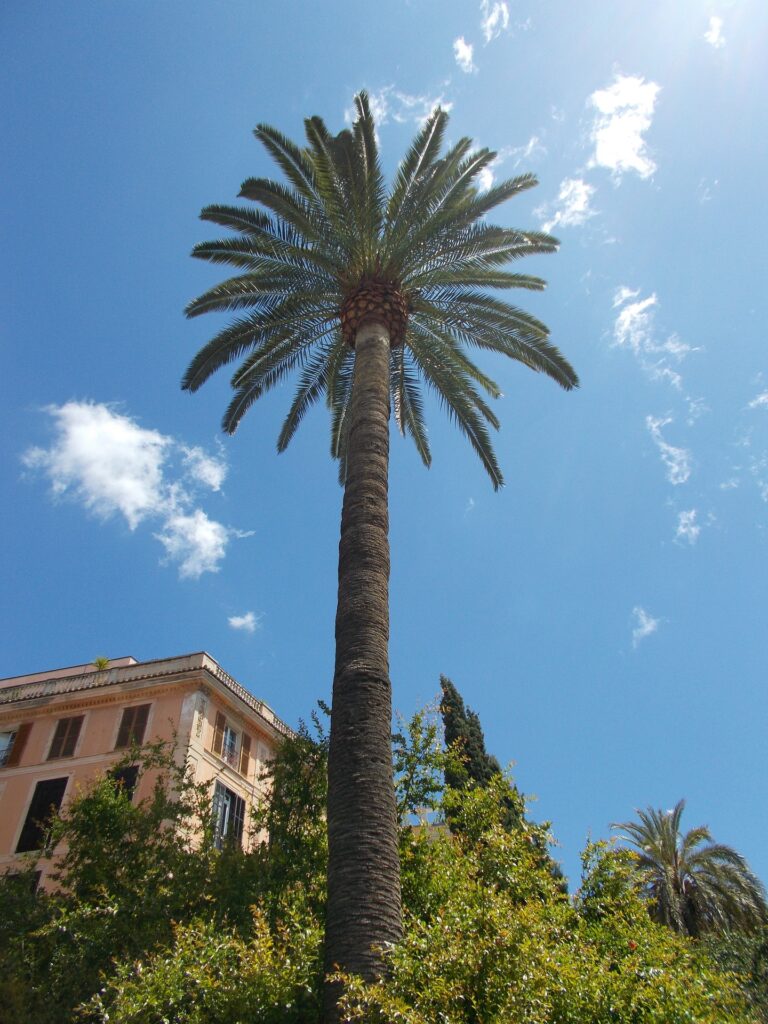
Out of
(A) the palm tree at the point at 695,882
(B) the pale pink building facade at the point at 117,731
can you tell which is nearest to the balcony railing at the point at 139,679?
(B) the pale pink building facade at the point at 117,731

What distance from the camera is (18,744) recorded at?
27594 millimetres

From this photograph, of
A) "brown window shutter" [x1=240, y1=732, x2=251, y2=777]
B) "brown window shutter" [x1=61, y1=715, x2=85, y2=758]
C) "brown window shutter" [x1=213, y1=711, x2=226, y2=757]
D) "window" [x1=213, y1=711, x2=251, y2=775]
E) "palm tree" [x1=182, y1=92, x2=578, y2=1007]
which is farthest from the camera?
"brown window shutter" [x1=240, y1=732, x2=251, y2=777]

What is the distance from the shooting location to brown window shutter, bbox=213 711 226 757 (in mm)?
26375

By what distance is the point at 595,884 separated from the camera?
9.80 m

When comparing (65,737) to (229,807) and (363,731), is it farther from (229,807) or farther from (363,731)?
(363,731)

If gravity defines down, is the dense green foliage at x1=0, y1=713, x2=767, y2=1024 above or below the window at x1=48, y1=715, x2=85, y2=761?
below

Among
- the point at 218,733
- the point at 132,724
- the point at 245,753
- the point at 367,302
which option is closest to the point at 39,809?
the point at 132,724

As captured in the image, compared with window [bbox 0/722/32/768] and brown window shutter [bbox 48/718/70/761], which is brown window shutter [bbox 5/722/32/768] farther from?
brown window shutter [bbox 48/718/70/761]

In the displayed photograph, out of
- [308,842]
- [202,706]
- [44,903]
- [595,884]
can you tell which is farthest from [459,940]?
[202,706]

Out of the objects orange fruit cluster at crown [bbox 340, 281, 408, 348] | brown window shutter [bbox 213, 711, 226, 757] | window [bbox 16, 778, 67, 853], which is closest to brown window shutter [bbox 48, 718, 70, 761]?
window [bbox 16, 778, 67, 853]

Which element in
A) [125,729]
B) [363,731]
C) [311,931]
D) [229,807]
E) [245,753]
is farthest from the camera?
[245,753]

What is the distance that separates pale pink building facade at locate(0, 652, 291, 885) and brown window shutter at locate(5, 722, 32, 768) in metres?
0.04

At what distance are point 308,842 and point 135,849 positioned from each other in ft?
8.47

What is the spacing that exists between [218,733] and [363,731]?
65.0 ft
